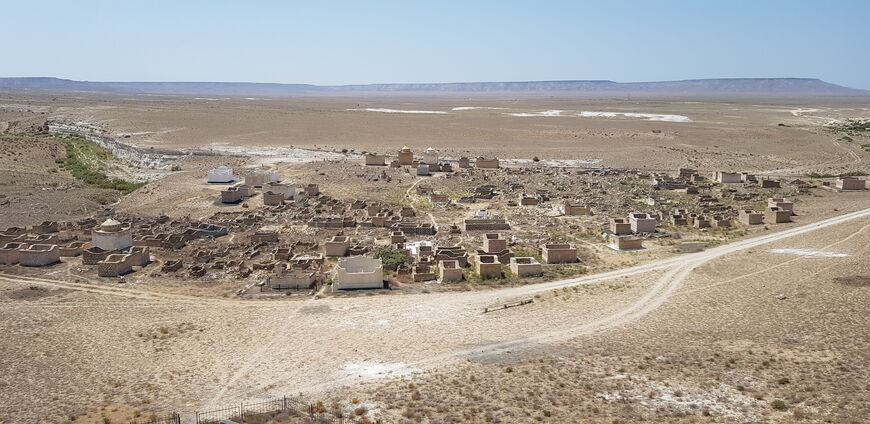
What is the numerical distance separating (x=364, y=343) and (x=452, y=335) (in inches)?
112

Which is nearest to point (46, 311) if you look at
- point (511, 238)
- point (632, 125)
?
point (511, 238)

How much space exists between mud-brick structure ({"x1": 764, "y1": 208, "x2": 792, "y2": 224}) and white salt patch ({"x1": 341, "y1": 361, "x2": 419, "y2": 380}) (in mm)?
28120

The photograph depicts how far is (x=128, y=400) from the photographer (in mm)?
18719

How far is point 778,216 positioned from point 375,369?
2906cm

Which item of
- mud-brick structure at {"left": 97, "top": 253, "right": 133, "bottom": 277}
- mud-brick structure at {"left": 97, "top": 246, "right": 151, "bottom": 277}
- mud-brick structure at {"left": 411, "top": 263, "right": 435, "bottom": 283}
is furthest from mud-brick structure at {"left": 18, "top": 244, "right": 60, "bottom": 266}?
mud-brick structure at {"left": 411, "top": 263, "right": 435, "bottom": 283}

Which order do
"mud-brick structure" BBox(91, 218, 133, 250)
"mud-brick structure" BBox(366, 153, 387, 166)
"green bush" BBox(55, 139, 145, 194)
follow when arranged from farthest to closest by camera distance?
"mud-brick structure" BBox(366, 153, 387, 166) → "green bush" BBox(55, 139, 145, 194) → "mud-brick structure" BBox(91, 218, 133, 250)

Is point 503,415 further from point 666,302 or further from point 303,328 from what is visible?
point 666,302

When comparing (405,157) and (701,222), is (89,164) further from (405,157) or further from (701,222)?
(701,222)

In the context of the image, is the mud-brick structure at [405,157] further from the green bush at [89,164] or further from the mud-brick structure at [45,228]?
the mud-brick structure at [45,228]

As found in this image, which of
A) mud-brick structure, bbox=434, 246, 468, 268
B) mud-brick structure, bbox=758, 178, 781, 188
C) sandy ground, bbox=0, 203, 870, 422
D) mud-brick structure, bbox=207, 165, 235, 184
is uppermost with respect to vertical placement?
mud-brick structure, bbox=758, 178, 781, 188

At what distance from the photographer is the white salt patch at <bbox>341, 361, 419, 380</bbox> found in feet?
66.0

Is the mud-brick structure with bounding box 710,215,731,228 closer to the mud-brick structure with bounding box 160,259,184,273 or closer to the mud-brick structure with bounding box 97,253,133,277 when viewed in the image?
the mud-brick structure with bounding box 160,259,184,273

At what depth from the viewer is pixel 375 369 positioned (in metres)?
20.6

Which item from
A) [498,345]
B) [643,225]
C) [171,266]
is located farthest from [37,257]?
[643,225]
